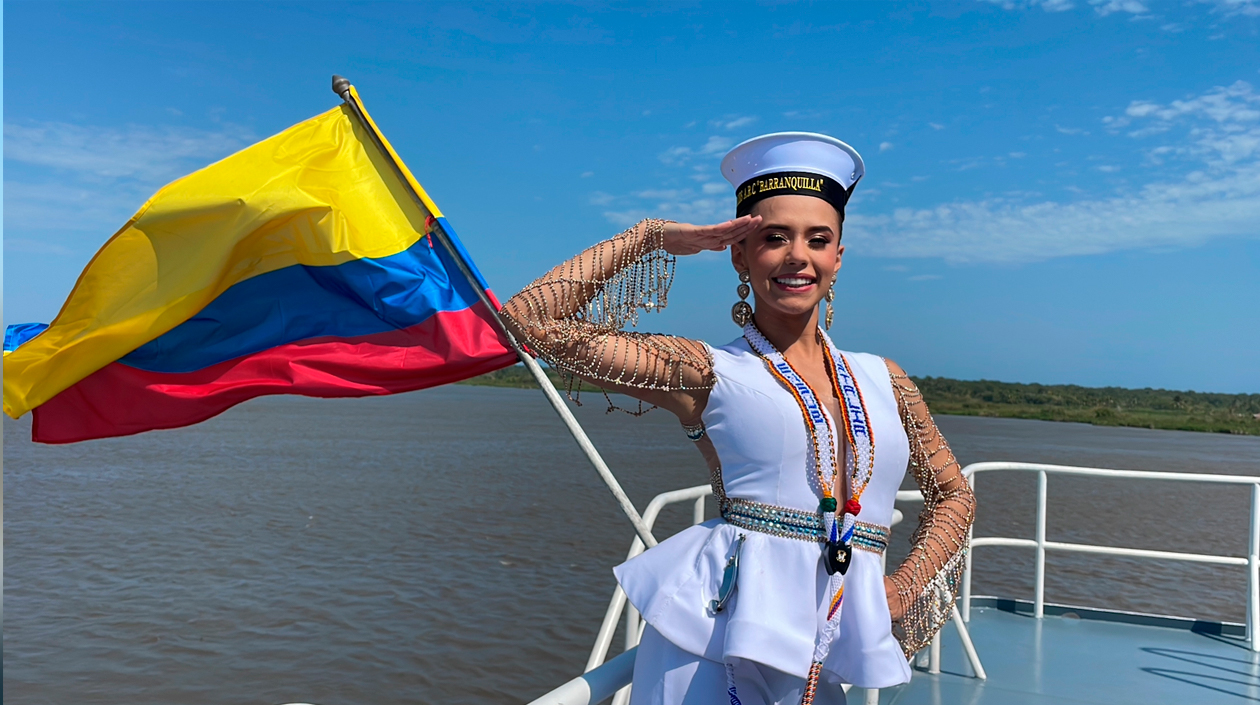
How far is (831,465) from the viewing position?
163cm

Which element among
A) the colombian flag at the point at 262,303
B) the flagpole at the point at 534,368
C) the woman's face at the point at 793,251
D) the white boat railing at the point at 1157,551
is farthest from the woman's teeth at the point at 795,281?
the white boat railing at the point at 1157,551

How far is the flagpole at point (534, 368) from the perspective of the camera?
8.75 ft

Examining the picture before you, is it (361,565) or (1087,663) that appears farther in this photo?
(361,565)

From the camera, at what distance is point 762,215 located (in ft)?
5.47

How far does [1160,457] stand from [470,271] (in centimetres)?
3694

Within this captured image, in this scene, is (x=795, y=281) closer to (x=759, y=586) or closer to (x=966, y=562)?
(x=759, y=586)

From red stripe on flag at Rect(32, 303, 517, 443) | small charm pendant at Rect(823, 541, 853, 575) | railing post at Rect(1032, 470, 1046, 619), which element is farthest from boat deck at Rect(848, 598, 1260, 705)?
small charm pendant at Rect(823, 541, 853, 575)

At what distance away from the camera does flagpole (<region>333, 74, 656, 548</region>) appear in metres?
2.67

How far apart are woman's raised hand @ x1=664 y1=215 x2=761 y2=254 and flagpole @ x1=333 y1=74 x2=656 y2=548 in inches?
35.4

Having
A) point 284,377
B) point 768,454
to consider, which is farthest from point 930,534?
point 284,377

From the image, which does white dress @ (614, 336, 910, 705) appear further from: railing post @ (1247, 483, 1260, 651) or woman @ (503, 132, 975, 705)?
railing post @ (1247, 483, 1260, 651)

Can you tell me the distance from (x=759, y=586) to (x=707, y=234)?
645 mm

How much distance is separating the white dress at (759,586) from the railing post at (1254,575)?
3887mm

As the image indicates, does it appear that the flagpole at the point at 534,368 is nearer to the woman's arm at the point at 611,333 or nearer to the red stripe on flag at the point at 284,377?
the red stripe on flag at the point at 284,377
